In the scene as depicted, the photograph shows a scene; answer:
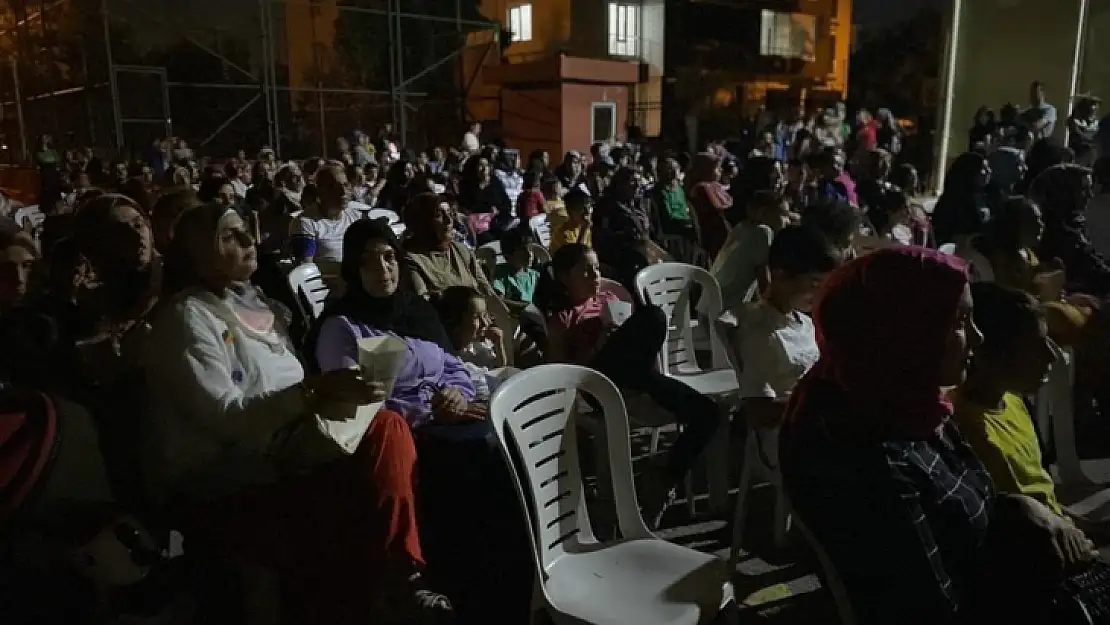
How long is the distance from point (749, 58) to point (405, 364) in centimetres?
2245

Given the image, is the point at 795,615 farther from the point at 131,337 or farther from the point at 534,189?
the point at 534,189

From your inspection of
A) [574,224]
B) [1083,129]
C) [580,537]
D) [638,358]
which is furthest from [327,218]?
[1083,129]

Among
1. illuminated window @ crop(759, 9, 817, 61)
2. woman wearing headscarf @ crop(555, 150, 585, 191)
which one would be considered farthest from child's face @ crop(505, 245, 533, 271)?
illuminated window @ crop(759, 9, 817, 61)

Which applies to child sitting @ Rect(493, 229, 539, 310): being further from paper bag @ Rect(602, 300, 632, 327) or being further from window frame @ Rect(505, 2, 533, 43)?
window frame @ Rect(505, 2, 533, 43)

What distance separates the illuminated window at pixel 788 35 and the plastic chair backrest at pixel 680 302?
21.1 m

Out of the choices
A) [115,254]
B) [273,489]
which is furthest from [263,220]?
[273,489]

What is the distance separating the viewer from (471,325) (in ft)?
10.5

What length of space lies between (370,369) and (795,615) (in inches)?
67.7

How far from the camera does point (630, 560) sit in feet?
7.09

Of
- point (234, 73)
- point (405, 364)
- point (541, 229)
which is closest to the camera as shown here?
point (405, 364)

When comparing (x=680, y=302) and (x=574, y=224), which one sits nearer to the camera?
(x=680, y=302)

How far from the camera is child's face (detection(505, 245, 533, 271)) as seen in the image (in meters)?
4.68

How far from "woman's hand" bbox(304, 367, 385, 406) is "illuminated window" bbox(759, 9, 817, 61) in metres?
23.3

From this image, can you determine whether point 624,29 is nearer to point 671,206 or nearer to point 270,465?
point 671,206
